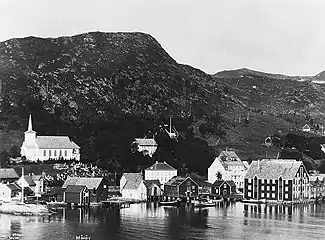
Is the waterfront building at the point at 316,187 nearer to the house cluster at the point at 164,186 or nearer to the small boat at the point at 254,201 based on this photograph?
the small boat at the point at 254,201

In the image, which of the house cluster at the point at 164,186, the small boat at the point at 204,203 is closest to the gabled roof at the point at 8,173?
the house cluster at the point at 164,186

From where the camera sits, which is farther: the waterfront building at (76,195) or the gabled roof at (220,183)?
the gabled roof at (220,183)

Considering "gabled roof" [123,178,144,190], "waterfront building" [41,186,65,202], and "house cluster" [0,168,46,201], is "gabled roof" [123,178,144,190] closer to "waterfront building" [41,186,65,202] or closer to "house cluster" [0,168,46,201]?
→ "house cluster" [0,168,46,201]

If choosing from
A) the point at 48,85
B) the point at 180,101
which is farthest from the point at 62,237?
the point at 180,101

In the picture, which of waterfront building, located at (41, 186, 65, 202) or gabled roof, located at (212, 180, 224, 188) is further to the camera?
gabled roof, located at (212, 180, 224, 188)

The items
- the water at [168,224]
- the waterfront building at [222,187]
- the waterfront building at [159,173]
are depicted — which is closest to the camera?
the water at [168,224]

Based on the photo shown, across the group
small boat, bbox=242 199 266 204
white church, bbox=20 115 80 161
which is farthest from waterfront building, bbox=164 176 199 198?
white church, bbox=20 115 80 161

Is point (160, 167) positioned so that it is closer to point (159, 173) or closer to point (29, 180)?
point (159, 173)
